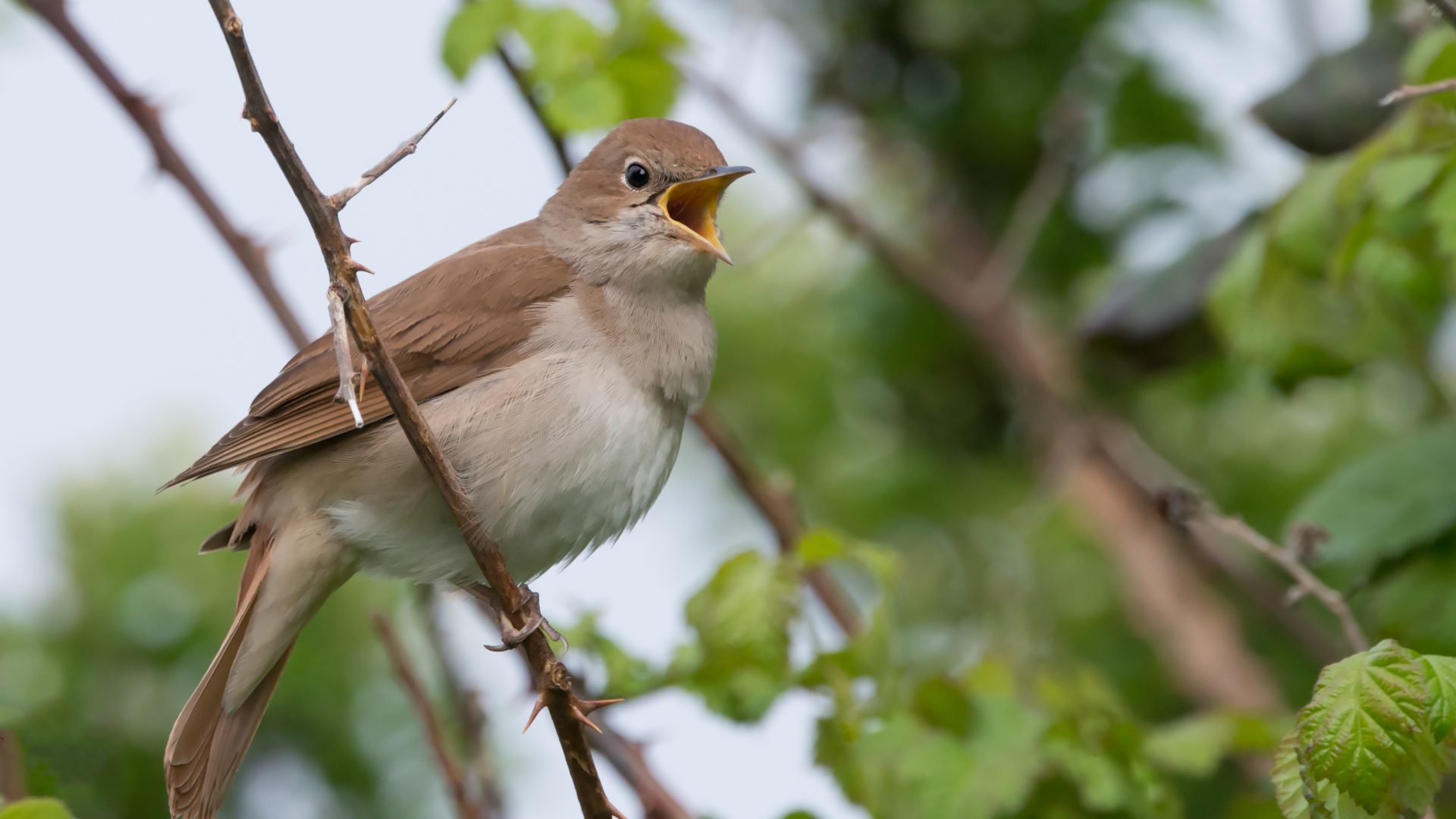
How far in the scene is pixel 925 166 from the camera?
6.17 metres

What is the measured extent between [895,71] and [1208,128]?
3.93 ft

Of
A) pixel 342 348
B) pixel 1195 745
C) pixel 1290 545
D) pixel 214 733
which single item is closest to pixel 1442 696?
pixel 1290 545

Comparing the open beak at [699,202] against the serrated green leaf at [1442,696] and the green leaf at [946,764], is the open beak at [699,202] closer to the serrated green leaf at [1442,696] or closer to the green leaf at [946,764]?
the green leaf at [946,764]

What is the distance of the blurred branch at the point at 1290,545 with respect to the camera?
9.26 ft

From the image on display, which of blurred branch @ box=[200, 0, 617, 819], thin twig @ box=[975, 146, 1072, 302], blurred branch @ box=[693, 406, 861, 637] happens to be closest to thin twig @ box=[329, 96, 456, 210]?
blurred branch @ box=[200, 0, 617, 819]

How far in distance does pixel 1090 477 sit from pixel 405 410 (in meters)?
3.71

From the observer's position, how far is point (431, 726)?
339 centimetres

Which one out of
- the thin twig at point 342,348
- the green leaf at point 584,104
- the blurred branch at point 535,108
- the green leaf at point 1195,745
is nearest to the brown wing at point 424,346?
the blurred branch at point 535,108

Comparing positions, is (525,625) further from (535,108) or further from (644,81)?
(644,81)

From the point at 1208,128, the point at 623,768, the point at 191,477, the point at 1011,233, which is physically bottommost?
the point at 623,768

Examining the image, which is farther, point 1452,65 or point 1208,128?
point 1208,128

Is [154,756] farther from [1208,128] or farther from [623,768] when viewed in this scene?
[1208,128]

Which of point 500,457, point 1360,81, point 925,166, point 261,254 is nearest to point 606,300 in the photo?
point 500,457

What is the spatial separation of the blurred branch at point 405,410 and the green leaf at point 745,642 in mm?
638
